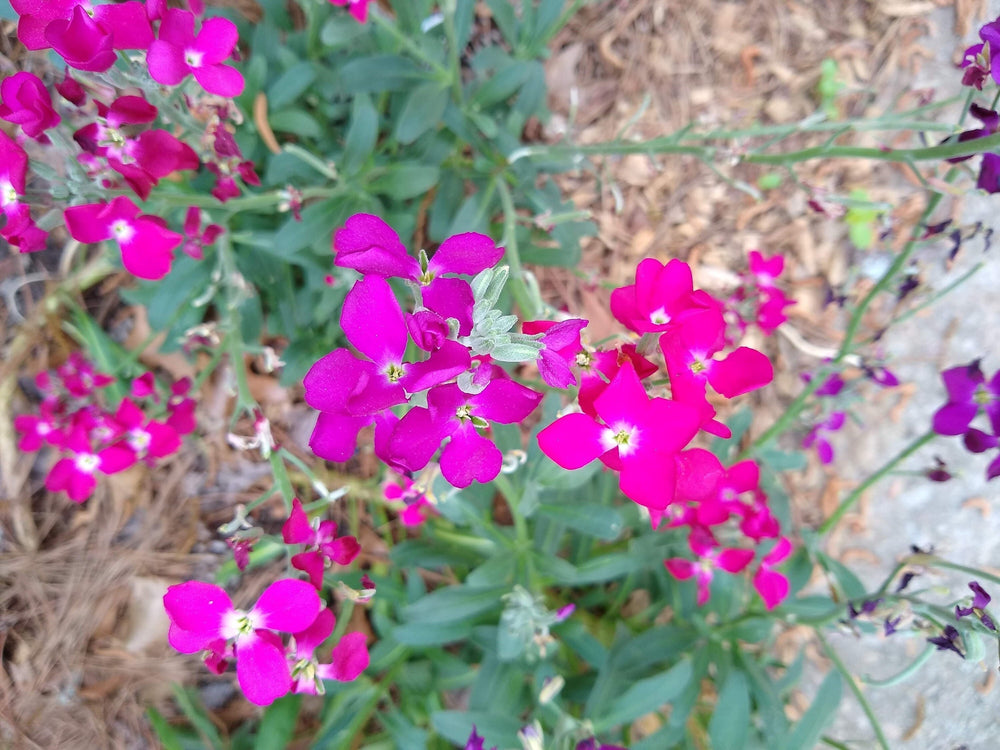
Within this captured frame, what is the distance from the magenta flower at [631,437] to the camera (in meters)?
1.31

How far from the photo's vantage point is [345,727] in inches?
102

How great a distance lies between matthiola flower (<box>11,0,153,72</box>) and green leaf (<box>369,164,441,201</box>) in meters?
0.94

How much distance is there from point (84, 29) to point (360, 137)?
0.93 m

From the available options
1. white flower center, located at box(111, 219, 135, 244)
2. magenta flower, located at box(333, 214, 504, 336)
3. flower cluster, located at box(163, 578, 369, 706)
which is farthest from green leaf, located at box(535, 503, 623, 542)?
white flower center, located at box(111, 219, 135, 244)

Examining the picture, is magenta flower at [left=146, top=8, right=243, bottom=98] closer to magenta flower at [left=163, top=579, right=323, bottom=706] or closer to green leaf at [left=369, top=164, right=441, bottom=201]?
green leaf at [left=369, top=164, right=441, bottom=201]

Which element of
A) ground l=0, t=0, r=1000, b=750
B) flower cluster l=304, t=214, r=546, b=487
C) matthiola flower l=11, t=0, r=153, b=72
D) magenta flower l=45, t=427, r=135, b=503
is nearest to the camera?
flower cluster l=304, t=214, r=546, b=487

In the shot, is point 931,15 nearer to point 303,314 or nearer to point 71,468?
point 303,314

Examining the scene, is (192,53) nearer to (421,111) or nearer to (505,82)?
(421,111)

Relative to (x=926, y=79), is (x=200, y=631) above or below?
below

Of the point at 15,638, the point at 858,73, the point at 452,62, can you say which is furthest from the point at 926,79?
the point at 15,638

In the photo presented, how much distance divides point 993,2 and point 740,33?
3.94ft

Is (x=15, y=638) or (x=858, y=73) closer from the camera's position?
(x=15, y=638)

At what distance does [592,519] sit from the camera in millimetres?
2168

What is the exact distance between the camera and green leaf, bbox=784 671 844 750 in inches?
86.3
